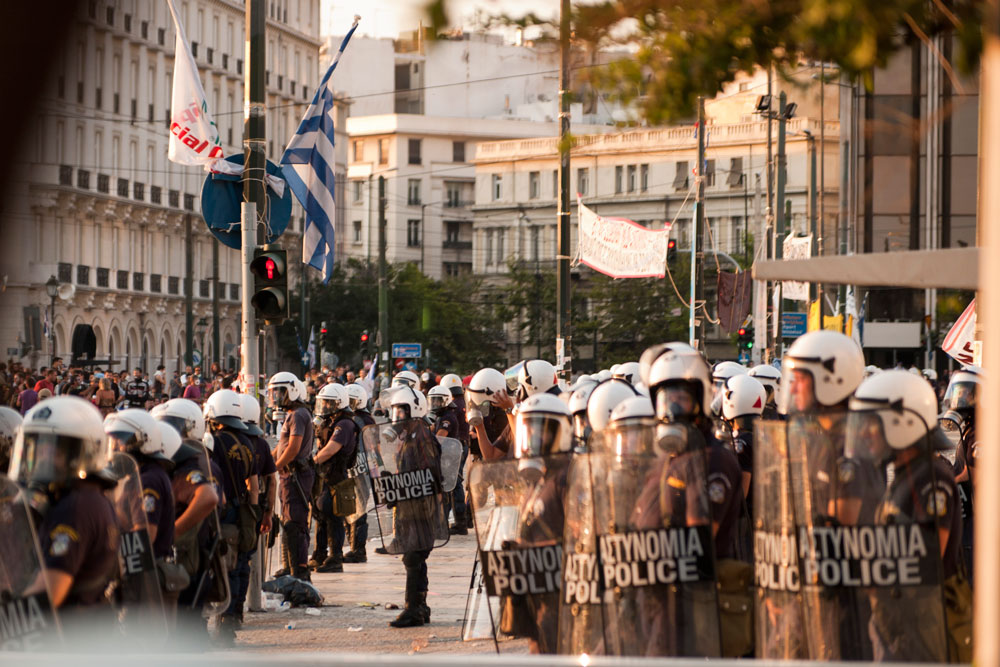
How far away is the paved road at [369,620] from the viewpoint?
10.1 meters

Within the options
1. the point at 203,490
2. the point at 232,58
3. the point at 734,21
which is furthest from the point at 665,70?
the point at 232,58

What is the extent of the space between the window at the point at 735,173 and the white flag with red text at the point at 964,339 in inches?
2287

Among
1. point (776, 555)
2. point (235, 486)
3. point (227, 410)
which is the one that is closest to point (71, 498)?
point (776, 555)

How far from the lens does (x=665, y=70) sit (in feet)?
13.6

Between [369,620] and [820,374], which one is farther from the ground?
[820,374]

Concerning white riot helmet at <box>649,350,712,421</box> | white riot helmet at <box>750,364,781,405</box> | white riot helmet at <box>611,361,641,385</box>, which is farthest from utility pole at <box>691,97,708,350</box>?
white riot helmet at <box>649,350,712,421</box>

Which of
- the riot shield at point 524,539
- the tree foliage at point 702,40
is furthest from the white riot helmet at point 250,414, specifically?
the tree foliage at point 702,40

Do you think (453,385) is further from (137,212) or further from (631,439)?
(137,212)

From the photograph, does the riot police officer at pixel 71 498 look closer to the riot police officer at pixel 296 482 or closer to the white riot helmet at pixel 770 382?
the riot police officer at pixel 296 482

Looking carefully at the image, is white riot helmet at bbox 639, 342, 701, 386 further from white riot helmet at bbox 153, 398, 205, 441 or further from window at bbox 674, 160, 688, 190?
window at bbox 674, 160, 688, 190

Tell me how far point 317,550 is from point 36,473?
29.1ft

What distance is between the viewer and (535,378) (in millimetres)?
13164

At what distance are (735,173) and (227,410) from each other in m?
66.9

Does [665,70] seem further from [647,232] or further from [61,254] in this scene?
[61,254]
